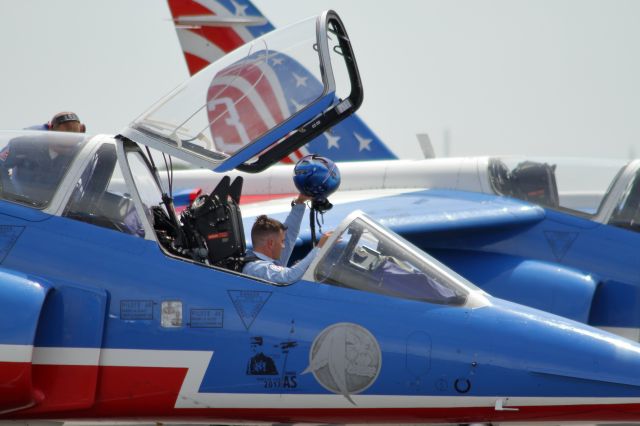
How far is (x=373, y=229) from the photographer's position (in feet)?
19.0

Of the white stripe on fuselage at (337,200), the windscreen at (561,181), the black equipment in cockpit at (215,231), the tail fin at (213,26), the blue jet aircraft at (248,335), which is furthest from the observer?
the tail fin at (213,26)

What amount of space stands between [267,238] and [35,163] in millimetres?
1511

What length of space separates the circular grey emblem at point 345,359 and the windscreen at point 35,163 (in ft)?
6.22

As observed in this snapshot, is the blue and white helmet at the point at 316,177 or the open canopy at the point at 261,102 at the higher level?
the open canopy at the point at 261,102

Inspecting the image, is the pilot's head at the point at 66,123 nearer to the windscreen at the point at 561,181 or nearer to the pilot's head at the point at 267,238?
the pilot's head at the point at 267,238

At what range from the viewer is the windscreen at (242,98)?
6156mm

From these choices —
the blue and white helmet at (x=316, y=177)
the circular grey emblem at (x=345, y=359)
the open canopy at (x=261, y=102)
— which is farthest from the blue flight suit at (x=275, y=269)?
the open canopy at (x=261, y=102)

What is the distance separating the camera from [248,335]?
5.51 m

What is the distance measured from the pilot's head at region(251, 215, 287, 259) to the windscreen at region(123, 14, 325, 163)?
52 cm

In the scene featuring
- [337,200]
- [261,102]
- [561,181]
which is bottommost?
[337,200]

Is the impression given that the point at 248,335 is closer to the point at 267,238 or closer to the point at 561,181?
the point at 267,238

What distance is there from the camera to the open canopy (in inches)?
241

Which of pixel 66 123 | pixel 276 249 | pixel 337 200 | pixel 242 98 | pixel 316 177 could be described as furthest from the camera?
pixel 337 200

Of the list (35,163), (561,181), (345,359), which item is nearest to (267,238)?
(345,359)
